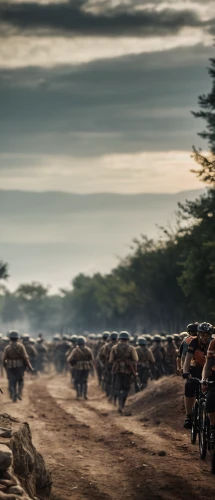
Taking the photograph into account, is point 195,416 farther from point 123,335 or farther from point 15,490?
point 123,335

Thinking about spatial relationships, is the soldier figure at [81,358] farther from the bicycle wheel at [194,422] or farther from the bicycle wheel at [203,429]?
the bicycle wheel at [203,429]

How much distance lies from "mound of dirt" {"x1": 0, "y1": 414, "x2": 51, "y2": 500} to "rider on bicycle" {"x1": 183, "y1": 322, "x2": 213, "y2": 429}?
11.9ft

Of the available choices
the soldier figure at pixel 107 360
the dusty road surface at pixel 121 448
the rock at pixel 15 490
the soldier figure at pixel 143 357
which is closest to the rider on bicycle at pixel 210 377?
the dusty road surface at pixel 121 448

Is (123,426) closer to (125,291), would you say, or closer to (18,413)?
(18,413)

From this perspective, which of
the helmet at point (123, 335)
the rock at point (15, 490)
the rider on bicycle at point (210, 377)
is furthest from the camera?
the helmet at point (123, 335)

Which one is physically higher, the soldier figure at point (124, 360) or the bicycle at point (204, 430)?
the soldier figure at point (124, 360)

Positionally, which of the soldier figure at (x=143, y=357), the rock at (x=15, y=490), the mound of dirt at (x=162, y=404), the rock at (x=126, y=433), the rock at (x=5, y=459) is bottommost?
the rock at (x=15, y=490)

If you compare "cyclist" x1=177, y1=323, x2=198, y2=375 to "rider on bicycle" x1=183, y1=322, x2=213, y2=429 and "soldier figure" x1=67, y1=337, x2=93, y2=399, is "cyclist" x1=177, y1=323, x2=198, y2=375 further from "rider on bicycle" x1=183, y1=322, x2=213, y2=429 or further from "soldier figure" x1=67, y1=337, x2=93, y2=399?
"soldier figure" x1=67, y1=337, x2=93, y2=399

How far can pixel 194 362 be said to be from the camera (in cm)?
1795

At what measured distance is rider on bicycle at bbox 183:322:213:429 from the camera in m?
17.0

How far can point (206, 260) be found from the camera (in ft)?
168

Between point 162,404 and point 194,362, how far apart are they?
31.3 feet

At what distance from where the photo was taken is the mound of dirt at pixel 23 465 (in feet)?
38.8

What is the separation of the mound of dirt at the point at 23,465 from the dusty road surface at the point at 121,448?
1.23ft
